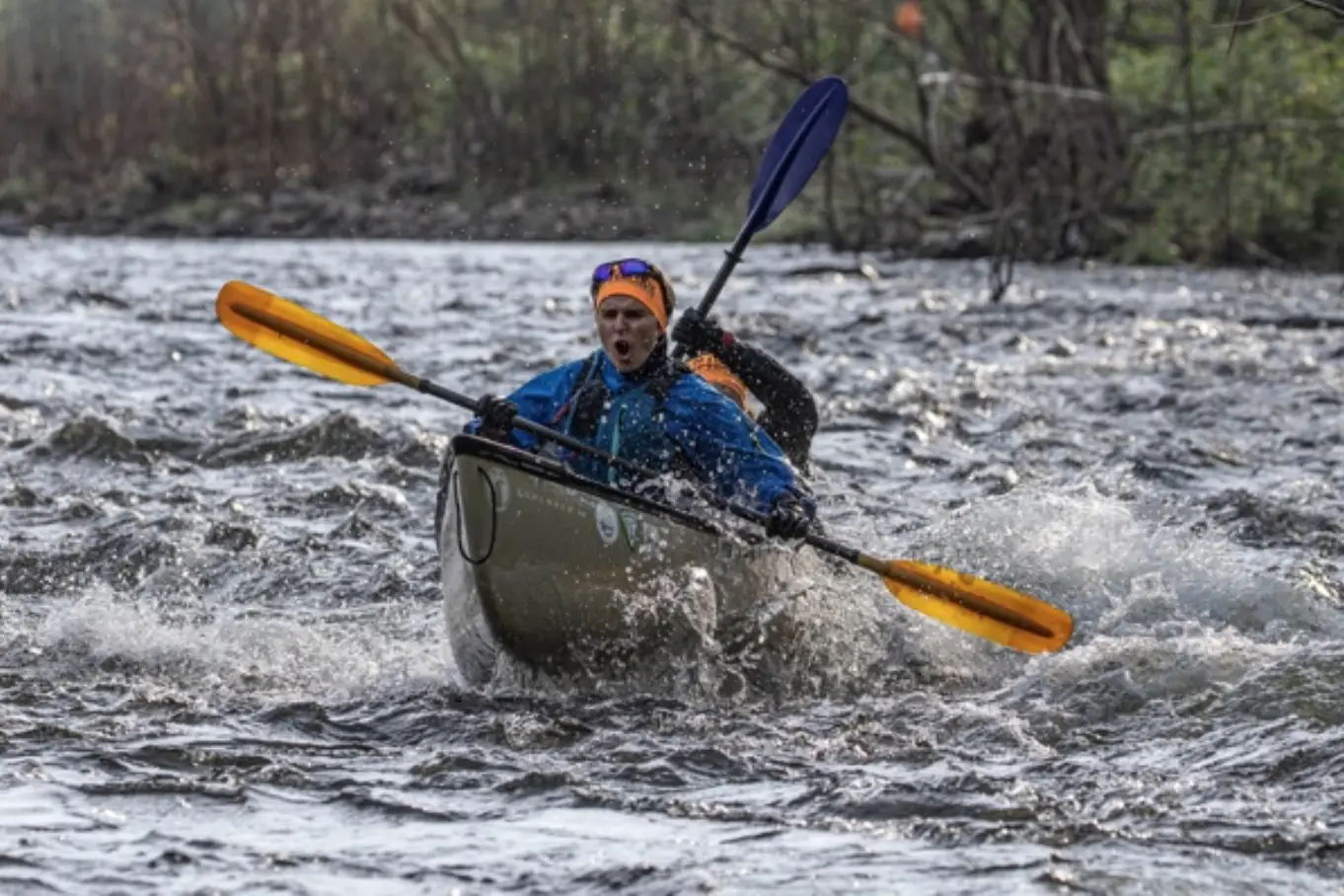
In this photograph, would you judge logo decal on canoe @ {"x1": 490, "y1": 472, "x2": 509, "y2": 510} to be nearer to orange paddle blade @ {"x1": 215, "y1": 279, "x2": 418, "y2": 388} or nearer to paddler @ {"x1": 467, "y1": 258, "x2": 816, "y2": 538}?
paddler @ {"x1": 467, "y1": 258, "x2": 816, "y2": 538}

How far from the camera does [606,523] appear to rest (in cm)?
518

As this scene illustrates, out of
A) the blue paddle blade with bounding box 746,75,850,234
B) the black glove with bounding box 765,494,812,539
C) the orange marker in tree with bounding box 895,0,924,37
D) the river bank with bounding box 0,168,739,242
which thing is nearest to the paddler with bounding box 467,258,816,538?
the black glove with bounding box 765,494,812,539

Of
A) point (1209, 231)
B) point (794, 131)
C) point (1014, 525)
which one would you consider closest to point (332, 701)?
point (1014, 525)

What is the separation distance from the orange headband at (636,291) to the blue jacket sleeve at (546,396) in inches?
9.0

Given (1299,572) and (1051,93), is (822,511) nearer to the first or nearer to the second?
(1299,572)

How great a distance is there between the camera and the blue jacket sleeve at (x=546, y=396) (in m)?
5.79

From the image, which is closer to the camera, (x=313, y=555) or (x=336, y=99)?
(x=313, y=555)

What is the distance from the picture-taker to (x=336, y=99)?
3303 centimetres

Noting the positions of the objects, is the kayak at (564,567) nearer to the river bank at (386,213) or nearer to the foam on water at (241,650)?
the foam on water at (241,650)

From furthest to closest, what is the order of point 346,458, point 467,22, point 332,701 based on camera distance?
point 467,22 → point 346,458 → point 332,701

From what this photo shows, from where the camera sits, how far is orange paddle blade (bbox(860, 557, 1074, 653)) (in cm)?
548

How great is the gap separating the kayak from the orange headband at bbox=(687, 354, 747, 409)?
0.84m

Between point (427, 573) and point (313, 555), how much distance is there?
1.43 feet

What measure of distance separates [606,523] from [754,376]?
1.40 meters
